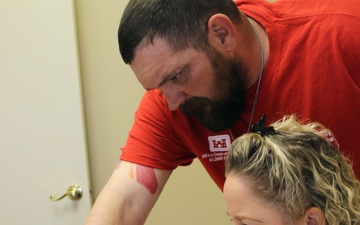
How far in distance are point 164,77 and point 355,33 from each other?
1.36 feet

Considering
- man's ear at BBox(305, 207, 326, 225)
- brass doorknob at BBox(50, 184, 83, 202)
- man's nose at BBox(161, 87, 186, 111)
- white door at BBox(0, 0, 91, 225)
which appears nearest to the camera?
man's ear at BBox(305, 207, 326, 225)

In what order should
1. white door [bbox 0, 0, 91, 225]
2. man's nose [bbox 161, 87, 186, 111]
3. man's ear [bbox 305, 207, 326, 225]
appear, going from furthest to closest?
white door [bbox 0, 0, 91, 225]
man's nose [bbox 161, 87, 186, 111]
man's ear [bbox 305, 207, 326, 225]

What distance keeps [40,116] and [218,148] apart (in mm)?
990

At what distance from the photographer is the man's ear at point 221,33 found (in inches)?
39.8

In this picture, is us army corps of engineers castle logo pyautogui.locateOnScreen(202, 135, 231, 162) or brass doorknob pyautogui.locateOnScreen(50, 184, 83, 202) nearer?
us army corps of engineers castle logo pyautogui.locateOnScreen(202, 135, 231, 162)

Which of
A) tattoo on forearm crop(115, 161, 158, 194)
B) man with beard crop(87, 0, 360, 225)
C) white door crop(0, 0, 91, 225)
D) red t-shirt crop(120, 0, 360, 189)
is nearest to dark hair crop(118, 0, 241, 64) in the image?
man with beard crop(87, 0, 360, 225)

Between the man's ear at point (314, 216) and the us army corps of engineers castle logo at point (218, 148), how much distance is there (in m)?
0.28

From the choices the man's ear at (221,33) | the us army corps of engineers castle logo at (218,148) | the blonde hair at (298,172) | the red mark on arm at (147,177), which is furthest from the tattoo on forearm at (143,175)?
the man's ear at (221,33)

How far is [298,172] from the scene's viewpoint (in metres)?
0.96

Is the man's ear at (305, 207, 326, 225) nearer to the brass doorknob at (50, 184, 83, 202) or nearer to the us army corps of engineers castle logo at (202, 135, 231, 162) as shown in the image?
the us army corps of engineers castle logo at (202, 135, 231, 162)

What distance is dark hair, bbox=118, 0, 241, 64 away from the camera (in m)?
0.97

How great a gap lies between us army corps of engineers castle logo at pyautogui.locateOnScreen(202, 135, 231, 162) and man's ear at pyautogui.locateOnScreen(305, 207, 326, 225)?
28 cm

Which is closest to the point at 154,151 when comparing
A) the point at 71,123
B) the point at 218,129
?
the point at 218,129

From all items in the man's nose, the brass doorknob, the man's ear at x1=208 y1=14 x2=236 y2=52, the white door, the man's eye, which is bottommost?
the brass doorknob
